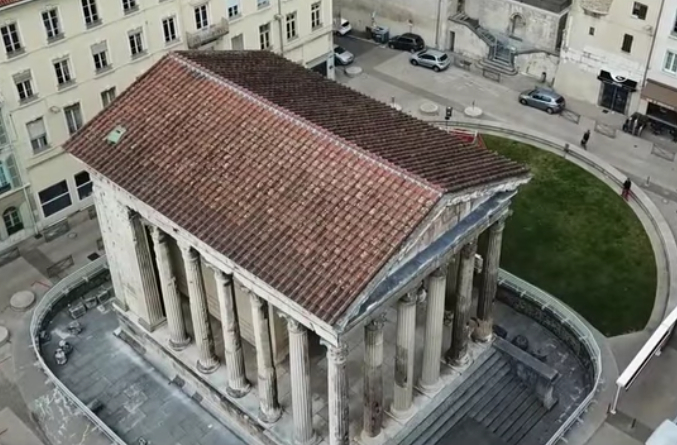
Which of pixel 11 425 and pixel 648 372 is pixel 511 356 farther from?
pixel 11 425

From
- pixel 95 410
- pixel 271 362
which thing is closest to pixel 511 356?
pixel 271 362

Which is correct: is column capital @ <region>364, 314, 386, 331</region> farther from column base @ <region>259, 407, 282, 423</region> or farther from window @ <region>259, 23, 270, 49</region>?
window @ <region>259, 23, 270, 49</region>

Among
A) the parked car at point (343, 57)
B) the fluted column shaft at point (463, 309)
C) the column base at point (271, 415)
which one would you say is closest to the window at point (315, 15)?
the parked car at point (343, 57)

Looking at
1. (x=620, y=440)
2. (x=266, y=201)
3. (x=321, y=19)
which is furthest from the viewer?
(x=321, y=19)

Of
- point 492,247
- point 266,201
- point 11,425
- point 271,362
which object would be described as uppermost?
point 266,201

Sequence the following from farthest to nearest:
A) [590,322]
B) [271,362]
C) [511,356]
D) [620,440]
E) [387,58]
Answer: [387,58] → [590,322] → [511,356] → [620,440] → [271,362]

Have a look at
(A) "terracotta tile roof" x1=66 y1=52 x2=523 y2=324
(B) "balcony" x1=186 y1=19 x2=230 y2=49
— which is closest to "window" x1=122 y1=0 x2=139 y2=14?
(B) "balcony" x1=186 y1=19 x2=230 y2=49
